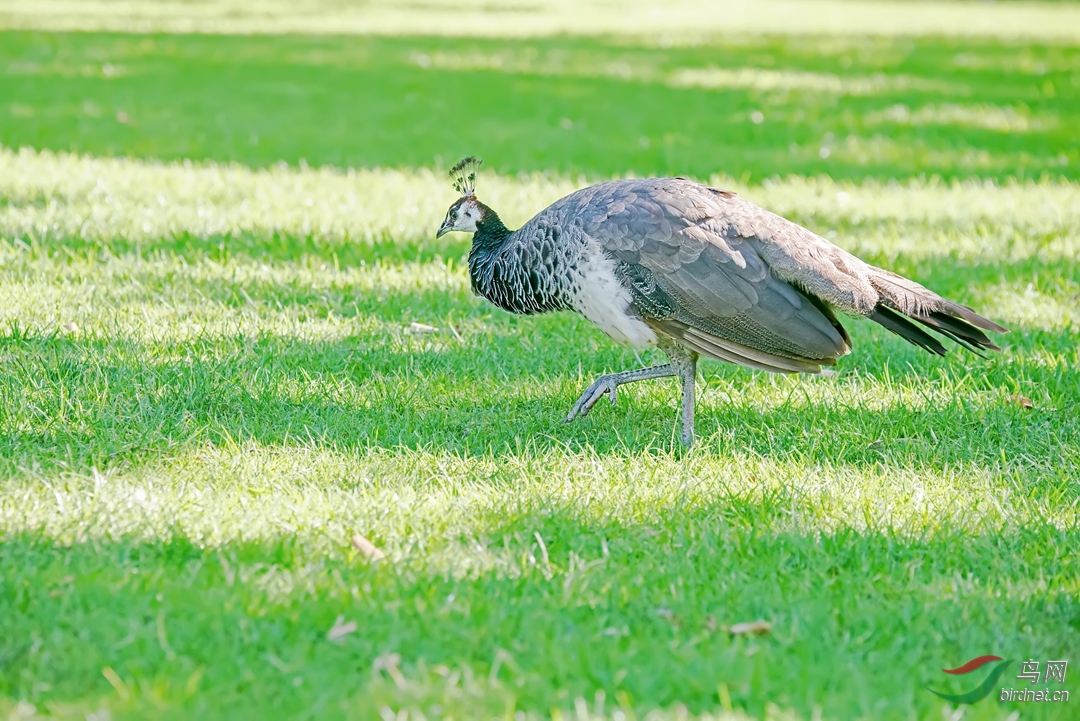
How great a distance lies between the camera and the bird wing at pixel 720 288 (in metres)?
4.33

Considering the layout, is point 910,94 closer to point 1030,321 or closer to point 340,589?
point 1030,321

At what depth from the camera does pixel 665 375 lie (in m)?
4.70

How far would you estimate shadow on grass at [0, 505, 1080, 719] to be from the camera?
110 inches

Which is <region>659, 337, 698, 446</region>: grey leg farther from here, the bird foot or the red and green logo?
the red and green logo

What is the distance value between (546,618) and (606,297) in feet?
5.20

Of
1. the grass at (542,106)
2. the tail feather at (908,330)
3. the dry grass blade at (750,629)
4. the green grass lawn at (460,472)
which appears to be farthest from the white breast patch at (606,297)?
the grass at (542,106)

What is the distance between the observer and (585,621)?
315 cm

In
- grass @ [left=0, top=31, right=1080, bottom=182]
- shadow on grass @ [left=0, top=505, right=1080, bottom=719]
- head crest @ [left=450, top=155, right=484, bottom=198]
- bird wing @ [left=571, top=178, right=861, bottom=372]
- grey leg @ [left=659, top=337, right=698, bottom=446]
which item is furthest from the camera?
grass @ [left=0, top=31, right=1080, bottom=182]

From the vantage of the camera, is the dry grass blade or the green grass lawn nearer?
the green grass lawn

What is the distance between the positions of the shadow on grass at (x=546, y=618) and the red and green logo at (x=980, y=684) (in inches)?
2.2

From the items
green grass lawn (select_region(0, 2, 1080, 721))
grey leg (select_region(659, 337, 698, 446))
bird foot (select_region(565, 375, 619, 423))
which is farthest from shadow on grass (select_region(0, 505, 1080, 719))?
bird foot (select_region(565, 375, 619, 423))

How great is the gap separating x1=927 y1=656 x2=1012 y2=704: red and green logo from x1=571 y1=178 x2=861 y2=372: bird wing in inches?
60.6

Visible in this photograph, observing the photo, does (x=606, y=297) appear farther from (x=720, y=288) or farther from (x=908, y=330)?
(x=908, y=330)

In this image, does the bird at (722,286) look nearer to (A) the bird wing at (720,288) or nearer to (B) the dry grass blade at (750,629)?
(A) the bird wing at (720,288)
